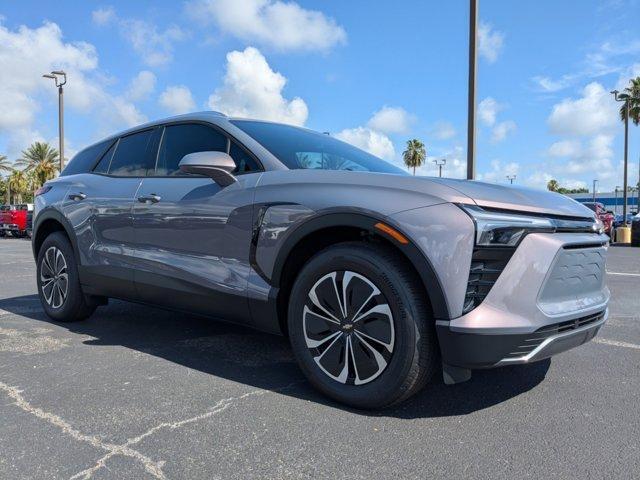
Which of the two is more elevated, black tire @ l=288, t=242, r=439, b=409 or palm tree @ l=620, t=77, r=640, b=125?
palm tree @ l=620, t=77, r=640, b=125

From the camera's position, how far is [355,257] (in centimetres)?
269

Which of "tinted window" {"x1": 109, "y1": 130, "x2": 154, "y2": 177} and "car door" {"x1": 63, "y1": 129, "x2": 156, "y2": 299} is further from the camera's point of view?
"tinted window" {"x1": 109, "y1": 130, "x2": 154, "y2": 177}

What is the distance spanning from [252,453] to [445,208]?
136 cm

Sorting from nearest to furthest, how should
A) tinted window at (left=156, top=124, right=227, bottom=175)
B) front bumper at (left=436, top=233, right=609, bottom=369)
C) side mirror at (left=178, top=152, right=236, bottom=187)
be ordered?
front bumper at (left=436, top=233, right=609, bottom=369) < side mirror at (left=178, top=152, right=236, bottom=187) < tinted window at (left=156, top=124, right=227, bottom=175)

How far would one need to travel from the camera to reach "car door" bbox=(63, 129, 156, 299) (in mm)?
4062

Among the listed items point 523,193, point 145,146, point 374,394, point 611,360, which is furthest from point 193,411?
point 611,360

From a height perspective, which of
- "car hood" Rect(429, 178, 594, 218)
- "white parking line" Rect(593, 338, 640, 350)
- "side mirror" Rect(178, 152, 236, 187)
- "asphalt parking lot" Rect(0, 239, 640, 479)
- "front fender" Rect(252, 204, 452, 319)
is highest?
"side mirror" Rect(178, 152, 236, 187)

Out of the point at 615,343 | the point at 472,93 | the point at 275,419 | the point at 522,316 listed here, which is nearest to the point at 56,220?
the point at 275,419

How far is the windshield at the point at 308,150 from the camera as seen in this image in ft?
11.2

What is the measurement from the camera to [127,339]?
423 cm

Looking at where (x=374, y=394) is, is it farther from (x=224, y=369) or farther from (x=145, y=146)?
(x=145, y=146)

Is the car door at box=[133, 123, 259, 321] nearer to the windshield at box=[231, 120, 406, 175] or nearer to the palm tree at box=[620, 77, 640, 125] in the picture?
the windshield at box=[231, 120, 406, 175]

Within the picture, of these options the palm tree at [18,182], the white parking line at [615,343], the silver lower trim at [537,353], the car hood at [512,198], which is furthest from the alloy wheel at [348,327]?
the palm tree at [18,182]

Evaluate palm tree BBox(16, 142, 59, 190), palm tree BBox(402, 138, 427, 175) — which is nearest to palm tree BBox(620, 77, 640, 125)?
palm tree BBox(402, 138, 427, 175)
